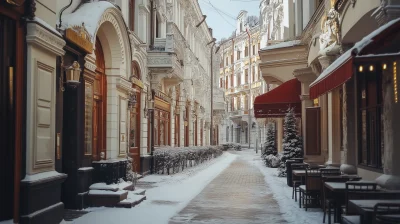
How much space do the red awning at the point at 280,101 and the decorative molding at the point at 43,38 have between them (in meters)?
11.9

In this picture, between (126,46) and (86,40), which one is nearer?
(86,40)

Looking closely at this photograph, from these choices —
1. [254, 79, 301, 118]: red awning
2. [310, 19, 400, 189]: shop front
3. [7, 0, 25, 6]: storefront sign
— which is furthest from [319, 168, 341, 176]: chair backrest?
[254, 79, 301, 118]: red awning

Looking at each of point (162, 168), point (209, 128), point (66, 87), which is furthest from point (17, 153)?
point (209, 128)

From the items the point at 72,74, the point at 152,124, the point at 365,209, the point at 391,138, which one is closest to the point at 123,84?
the point at 72,74

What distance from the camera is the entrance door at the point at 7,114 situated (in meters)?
6.89

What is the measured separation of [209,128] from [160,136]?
894 inches

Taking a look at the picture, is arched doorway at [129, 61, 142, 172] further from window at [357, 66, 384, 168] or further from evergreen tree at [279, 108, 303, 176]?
window at [357, 66, 384, 168]

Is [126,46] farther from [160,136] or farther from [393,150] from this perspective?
[160,136]

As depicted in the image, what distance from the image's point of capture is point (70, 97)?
9992mm

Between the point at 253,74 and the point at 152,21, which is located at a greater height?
the point at 253,74

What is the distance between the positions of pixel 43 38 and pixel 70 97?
2.58 meters

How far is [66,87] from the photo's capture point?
9906 mm

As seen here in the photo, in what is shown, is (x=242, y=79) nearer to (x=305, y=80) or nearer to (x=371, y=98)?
(x=305, y=80)

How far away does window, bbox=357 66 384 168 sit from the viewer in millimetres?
8859
